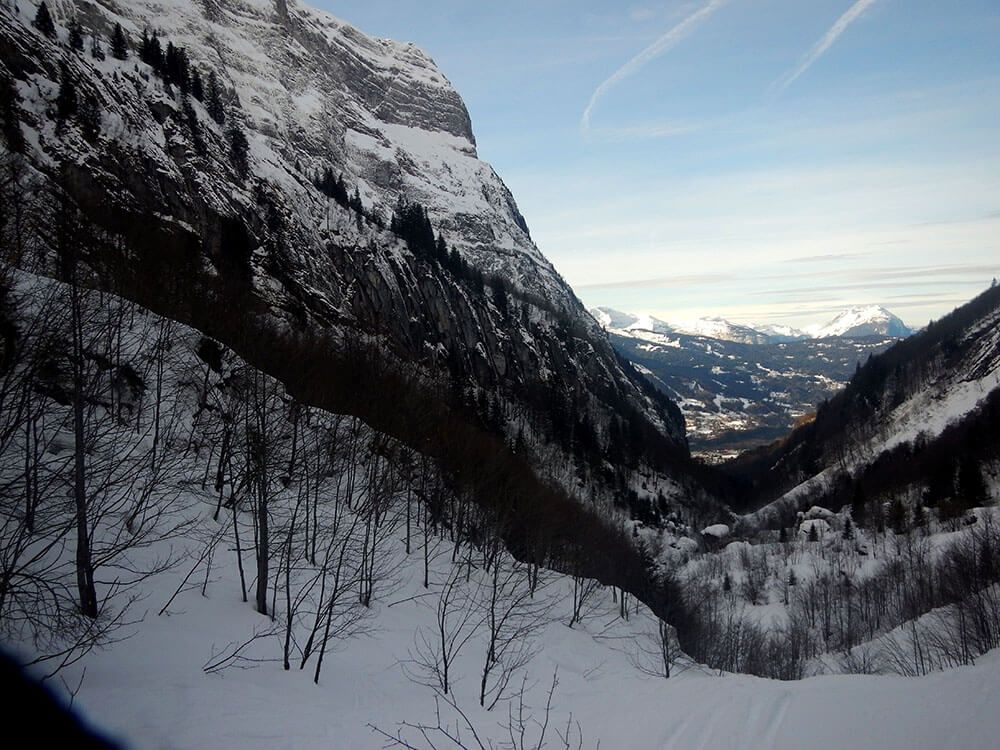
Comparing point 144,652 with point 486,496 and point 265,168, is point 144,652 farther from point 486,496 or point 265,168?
point 265,168

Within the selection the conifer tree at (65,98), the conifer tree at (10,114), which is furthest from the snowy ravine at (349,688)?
the conifer tree at (65,98)

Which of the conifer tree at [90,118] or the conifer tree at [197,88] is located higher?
the conifer tree at [197,88]

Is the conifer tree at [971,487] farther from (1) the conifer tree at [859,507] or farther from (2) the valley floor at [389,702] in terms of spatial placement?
(2) the valley floor at [389,702]

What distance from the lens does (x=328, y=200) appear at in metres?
84.8

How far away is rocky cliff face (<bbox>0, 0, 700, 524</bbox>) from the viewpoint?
46781 millimetres

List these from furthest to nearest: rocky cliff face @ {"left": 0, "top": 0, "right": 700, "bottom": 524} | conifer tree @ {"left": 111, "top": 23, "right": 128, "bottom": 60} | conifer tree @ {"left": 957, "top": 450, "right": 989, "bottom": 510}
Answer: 1. conifer tree @ {"left": 957, "top": 450, "right": 989, "bottom": 510}
2. conifer tree @ {"left": 111, "top": 23, "right": 128, "bottom": 60}
3. rocky cliff face @ {"left": 0, "top": 0, "right": 700, "bottom": 524}

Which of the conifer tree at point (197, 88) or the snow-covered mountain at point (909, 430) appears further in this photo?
the snow-covered mountain at point (909, 430)

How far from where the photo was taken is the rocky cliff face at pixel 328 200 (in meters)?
46.8

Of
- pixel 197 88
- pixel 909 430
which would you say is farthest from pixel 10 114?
pixel 909 430

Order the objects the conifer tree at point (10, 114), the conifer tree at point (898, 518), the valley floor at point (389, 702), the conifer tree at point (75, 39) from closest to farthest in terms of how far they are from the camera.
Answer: the valley floor at point (389, 702)
the conifer tree at point (10, 114)
the conifer tree at point (75, 39)
the conifer tree at point (898, 518)

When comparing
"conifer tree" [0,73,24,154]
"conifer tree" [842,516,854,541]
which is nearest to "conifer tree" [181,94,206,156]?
"conifer tree" [0,73,24,154]

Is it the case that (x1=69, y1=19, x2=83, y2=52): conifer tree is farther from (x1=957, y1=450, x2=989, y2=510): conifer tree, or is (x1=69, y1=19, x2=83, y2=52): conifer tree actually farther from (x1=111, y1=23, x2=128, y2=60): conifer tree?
(x1=957, y1=450, x2=989, y2=510): conifer tree

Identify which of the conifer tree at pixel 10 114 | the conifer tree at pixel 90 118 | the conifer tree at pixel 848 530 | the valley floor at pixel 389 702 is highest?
the conifer tree at pixel 90 118

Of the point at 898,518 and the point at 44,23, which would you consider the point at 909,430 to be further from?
the point at 44,23
